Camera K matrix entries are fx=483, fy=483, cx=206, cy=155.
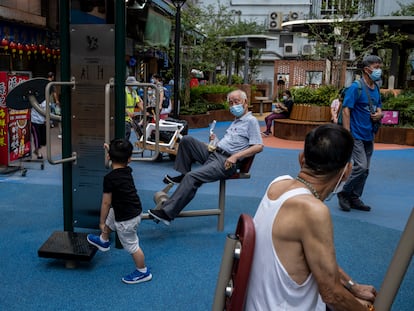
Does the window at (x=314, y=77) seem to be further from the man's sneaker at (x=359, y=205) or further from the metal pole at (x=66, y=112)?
the metal pole at (x=66, y=112)

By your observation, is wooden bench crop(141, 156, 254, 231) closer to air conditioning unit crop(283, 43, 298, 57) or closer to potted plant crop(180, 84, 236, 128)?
potted plant crop(180, 84, 236, 128)

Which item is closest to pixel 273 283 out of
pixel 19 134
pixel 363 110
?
pixel 363 110

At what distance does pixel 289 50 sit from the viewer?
130ft

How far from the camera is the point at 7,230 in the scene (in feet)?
16.5

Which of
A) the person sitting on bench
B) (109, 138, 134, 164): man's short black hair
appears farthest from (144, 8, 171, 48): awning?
(109, 138, 134, 164): man's short black hair

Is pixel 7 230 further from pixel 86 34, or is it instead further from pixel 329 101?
pixel 329 101

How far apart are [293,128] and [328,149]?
438 inches

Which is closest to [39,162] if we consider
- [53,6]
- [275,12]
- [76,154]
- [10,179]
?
[10,179]

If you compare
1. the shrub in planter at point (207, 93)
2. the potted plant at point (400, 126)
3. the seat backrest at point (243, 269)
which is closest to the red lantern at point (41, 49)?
the shrub in planter at point (207, 93)

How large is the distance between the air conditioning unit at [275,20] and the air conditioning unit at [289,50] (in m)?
1.78

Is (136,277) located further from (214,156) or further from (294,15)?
(294,15)

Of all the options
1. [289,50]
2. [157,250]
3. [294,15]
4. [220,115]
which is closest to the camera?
[157,250]

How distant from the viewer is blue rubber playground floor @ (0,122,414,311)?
3.61m

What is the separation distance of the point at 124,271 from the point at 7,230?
5.57 feet
